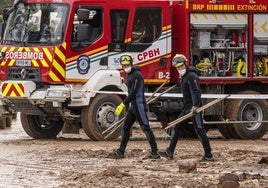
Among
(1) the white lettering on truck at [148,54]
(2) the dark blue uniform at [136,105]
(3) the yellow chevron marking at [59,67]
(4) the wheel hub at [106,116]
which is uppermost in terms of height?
(1) the white lettering on truck at [148,54]

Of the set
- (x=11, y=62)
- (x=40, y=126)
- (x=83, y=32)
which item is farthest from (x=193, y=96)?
(x=40, y=126)

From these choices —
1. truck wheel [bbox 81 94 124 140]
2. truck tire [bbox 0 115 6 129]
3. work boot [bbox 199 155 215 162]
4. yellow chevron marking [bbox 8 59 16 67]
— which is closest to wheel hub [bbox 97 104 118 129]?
truck wheel [bbox 81 94 124 140]

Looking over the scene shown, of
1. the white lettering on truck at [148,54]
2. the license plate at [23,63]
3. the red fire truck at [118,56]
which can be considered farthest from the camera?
the white lettering on truck at [148,54]

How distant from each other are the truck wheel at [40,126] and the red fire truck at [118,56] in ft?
0.08

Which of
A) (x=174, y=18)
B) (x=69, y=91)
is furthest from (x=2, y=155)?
(x=174, y=18)

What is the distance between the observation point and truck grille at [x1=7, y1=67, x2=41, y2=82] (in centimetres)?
2045

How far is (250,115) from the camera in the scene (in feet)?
73.0

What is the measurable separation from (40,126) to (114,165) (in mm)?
6713

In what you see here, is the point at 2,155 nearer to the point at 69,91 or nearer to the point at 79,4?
the point at 69,91

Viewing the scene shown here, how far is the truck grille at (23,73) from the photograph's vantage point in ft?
67.1

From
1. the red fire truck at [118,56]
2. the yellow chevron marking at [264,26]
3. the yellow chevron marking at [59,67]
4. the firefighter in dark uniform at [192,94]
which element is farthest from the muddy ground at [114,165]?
the yellow chevron marking at [264,26]

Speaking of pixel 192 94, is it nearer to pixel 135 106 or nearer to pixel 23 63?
pixel 135 106

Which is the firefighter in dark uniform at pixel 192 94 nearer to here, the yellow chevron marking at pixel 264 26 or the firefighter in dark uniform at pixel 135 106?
the firefighter in dark uniform at pixel 135 106

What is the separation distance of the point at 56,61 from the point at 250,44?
489 centimetres
